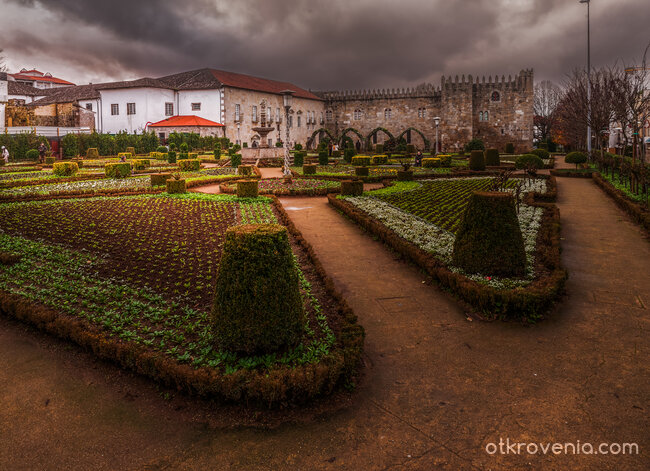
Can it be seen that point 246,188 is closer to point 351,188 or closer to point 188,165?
point 351,188

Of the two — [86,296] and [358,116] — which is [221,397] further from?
[358,116]

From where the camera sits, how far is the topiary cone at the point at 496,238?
589 cm

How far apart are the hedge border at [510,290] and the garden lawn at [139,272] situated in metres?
1.79

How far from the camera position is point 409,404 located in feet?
11.6

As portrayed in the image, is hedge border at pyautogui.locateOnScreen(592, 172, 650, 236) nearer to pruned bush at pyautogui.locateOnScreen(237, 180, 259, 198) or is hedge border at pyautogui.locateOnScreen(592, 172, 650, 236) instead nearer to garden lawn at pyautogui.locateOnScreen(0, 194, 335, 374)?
garden lawn at pyautogui.locateOnScreen(0, 194, 335, 374)

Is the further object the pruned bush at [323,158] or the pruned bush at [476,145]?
the pruned bush at [476,145]

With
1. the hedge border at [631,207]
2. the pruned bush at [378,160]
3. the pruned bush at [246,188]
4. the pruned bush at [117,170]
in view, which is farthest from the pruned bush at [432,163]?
the pruned bush at [117,170]

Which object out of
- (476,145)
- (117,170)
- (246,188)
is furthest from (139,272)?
(476,145)

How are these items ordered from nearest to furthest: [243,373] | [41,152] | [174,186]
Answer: [243,373] < [174,186] < [41,152]

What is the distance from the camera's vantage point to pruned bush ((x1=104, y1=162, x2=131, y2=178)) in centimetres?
1962

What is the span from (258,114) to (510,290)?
41725mm

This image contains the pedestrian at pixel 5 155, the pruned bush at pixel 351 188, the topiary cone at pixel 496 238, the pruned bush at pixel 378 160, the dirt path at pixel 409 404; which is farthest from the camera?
the pedestrian at pixel 5 155

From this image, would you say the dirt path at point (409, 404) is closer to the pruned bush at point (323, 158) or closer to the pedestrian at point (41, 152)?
the pruned bush at point (323, 158)

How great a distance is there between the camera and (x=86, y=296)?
5.45m
